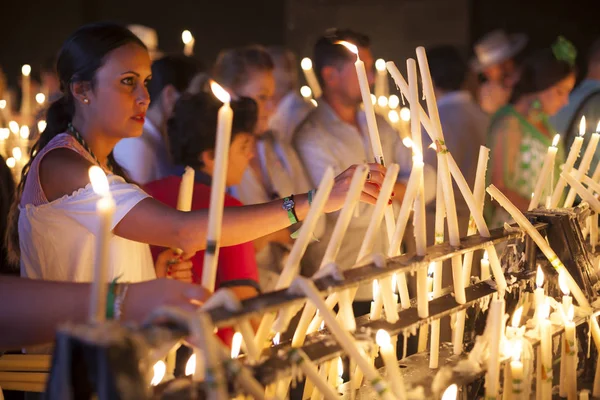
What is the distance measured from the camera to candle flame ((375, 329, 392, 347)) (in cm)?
131

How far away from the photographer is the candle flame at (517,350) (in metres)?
1.53

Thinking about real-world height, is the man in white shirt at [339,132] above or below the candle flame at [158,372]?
above

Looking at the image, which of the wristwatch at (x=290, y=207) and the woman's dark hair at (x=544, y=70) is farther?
the woman's dark hair at (x=544, y=70)

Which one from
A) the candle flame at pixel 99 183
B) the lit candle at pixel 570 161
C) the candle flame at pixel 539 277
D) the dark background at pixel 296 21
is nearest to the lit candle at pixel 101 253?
the candle flame at pixel 99 183

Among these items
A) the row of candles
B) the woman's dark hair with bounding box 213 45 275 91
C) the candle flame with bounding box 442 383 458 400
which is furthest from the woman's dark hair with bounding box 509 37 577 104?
the candle flame with bounding box 442 383 458 400

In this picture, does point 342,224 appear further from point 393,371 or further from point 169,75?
point 169,75

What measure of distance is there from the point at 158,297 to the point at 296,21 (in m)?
5.65

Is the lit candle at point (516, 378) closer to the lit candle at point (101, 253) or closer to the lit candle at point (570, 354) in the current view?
the lit candle at point (570, 354)

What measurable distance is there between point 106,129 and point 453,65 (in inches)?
112

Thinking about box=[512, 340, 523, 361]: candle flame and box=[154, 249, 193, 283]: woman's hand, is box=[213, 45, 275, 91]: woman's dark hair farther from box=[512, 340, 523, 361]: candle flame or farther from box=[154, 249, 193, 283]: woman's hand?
box=[512, 340, 523, 361]: candle flame

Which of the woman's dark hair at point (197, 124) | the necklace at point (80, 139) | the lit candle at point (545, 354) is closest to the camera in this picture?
the lit candle at point (545, 354)

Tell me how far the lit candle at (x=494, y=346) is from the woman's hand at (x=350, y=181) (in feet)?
1.34

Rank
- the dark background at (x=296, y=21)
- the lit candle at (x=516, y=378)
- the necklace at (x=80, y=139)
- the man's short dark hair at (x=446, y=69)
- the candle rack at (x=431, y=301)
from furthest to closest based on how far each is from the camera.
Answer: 1. the dark background at (x=296, y=21)
2. the man's short dark hair at (x=446, y=69)
3. the necklace at (x=80, y=139)
4. the lit candle at (x=516, y=378)
5. the candle rack at (x=431, y=301)

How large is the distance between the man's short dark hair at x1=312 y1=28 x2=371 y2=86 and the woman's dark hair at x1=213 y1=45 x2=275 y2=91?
0.83ft
